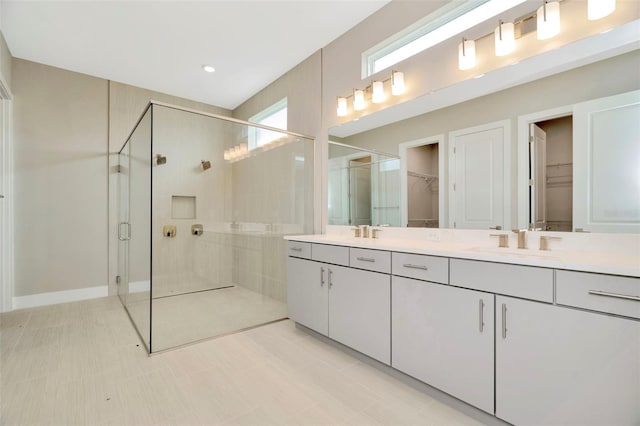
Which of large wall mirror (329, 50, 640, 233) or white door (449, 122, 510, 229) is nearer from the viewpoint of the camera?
large wall mirror (329, 50, 640, 233)

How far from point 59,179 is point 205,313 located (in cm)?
257

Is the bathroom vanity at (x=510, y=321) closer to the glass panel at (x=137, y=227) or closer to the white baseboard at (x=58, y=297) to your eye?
the glass panel at (x=137, y=227)

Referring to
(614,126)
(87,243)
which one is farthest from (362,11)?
(87,243)

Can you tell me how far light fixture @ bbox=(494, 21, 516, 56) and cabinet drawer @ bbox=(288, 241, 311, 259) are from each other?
189 centimetres

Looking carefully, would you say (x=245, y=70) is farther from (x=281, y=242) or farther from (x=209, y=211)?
(x=281, y=242)

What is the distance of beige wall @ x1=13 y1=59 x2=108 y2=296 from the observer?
11.0ft

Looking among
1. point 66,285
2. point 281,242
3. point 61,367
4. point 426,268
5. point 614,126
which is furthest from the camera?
point 66,285

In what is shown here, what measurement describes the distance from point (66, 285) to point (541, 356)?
4612mm

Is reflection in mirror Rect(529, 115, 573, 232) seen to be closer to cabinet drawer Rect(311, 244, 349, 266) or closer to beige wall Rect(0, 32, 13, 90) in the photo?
cabinet drawer Rect(311, 244, 349, 266)

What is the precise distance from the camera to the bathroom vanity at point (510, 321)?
110cm

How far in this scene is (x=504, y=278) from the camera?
1363mm

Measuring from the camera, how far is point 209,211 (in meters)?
2.97

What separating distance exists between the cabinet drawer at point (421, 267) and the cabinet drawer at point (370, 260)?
5cm

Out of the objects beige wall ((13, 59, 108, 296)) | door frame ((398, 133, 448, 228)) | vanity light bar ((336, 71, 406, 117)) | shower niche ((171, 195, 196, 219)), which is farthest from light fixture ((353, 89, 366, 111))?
beige wall ((13, 59, 108, 296))
